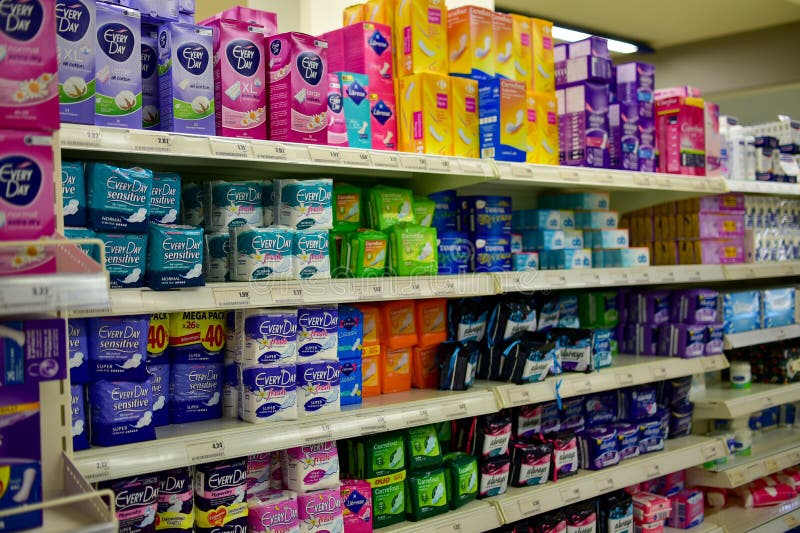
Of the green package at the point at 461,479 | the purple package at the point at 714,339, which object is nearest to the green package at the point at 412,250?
the green package at the point at 461,479

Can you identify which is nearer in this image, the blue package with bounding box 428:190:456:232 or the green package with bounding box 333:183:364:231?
the green package with bounding box 333:183:364:231

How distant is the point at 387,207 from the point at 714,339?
6.93 feet

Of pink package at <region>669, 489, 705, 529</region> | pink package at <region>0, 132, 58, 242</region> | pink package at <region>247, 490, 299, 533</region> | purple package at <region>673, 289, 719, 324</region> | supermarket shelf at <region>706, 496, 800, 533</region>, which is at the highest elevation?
pink package at <region>0, 132, 58, 242</region>

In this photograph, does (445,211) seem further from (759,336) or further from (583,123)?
(759,336)

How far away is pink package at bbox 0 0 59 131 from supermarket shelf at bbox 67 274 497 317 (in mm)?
563

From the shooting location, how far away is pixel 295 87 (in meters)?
2.38

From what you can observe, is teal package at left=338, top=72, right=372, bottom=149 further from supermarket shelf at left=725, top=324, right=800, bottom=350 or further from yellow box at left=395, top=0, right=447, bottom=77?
supermarket shelf at left=725, top=324, right=800, bottom=350

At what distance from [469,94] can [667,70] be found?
573cm

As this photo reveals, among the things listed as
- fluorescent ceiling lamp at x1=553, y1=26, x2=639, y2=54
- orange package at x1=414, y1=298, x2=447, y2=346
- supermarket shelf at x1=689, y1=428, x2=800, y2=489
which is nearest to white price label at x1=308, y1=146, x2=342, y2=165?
orange package at x1=414, y1=298, x2=447, y2=346

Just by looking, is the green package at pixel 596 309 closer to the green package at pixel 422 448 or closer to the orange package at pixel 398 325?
the orange package at pixel 398 325

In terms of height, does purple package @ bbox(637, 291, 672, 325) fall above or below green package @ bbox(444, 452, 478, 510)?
above

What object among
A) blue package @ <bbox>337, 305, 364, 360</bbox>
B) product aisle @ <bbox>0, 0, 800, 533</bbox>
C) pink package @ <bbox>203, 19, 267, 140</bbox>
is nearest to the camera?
product aisle @ <bbox>0, 0, 800, 533</bbox>

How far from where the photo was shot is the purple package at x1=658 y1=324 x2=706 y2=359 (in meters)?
3.80

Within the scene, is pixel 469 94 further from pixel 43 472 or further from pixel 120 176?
pixel 43 472
